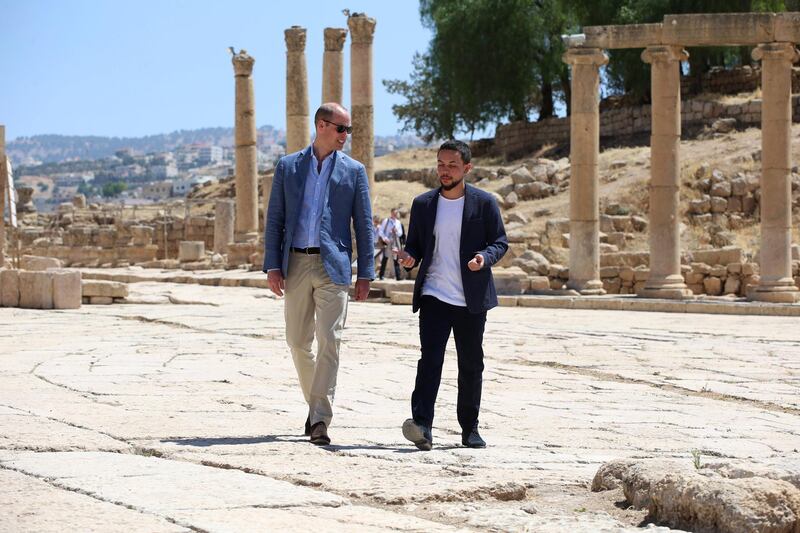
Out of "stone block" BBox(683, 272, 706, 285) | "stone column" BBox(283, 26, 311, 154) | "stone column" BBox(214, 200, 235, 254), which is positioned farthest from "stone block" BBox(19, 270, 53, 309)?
"stone column" BBox(214, 200, 235, 254)

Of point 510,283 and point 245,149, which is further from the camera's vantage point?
point 245,149

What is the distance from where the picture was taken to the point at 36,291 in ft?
60.6

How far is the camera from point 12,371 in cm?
1035

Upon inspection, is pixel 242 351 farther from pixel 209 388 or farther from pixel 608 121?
pixel 608 121

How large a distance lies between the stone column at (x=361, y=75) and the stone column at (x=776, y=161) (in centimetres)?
987

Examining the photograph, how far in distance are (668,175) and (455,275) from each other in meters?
15.9

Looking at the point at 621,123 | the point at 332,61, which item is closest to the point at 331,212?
the point at 332,61

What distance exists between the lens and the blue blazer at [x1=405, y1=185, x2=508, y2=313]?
737cm

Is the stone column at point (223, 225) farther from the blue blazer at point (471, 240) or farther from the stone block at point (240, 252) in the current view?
the blue blazer at point (471, 240)

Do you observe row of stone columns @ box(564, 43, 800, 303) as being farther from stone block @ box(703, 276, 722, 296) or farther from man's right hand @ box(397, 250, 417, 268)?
man's right hand @ box(397, 250, 417, 268)

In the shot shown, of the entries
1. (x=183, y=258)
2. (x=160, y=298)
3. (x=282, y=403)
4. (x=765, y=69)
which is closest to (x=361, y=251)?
(x=282, y=403)

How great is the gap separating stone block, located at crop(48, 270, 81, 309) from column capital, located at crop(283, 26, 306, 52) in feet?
52.1

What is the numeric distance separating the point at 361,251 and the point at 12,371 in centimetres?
404

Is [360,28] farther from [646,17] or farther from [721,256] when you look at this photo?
[646,17]
